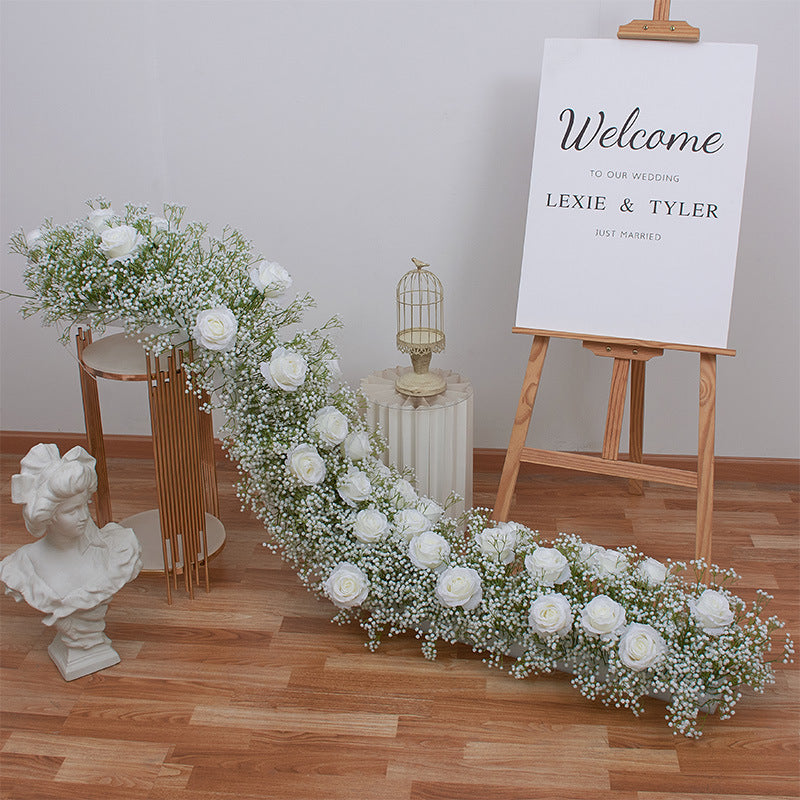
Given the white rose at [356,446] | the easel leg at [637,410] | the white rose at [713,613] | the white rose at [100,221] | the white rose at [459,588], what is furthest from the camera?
the easel leg at [637,410]

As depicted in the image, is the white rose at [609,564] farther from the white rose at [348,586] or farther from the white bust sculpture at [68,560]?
the white bust sculpture at [68,560]

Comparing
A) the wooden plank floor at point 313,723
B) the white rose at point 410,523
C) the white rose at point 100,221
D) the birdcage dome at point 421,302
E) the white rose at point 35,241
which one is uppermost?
the white rose at point 100,221

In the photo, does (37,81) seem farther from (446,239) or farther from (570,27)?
(570,27)

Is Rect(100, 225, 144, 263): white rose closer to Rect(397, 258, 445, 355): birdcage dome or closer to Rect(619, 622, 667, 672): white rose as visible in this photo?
Rect(397, 258, 445, 355): birdcage dome

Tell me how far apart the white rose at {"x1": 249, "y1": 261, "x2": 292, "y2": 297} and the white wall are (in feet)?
2.13

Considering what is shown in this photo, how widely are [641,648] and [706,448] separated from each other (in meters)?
0.62

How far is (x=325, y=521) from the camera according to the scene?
2217mm

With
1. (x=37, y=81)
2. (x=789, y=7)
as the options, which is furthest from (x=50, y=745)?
(x=789, y=7)

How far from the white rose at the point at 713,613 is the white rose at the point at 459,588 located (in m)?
0.48

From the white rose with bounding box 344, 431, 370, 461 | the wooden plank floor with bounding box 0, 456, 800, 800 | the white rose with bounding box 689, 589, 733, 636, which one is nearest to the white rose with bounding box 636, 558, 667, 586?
the white rose with bounding box 689, 589, 733, 636

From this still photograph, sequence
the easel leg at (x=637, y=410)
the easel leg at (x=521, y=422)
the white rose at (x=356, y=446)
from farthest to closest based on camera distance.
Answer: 1. the easel leg at (x=637, y=410)
2. the easel leg at (x=521, y=422)
3. the white rose at (x=356, y=446)

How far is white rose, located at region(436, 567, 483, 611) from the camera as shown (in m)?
2.03

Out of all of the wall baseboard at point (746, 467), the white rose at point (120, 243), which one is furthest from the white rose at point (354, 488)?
the wall baseboard at point (746, 467)

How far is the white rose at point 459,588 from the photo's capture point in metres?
2.03
